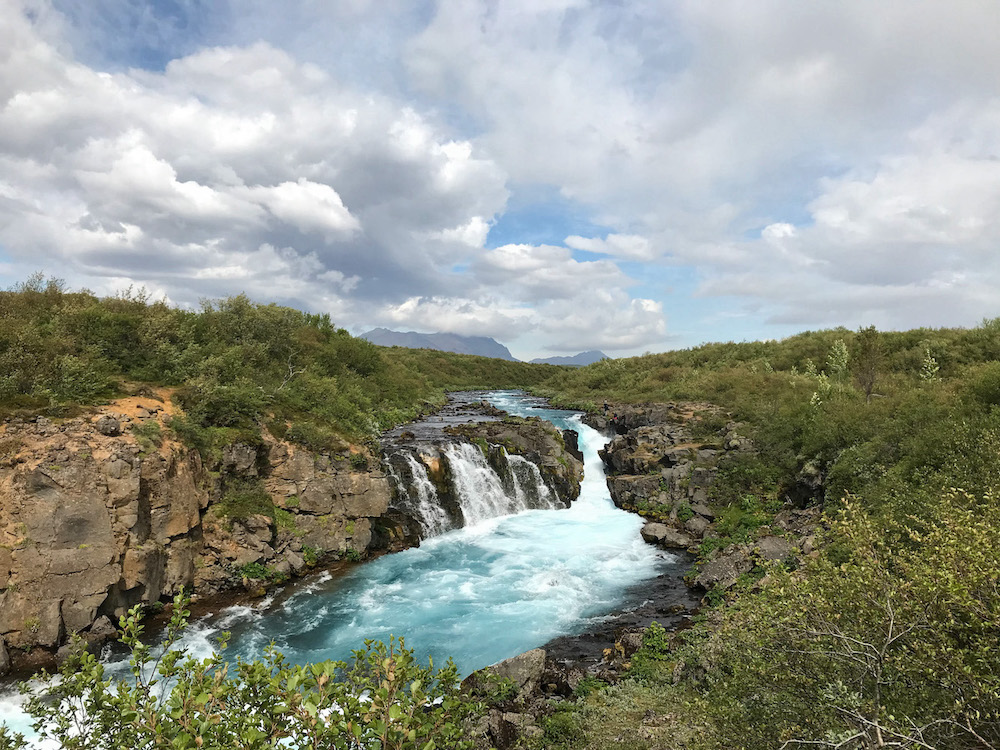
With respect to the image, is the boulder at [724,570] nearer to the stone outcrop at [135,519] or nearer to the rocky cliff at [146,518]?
the rocky cliff at [146,518]

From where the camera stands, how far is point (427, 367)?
3526 inches

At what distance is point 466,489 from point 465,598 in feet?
29.1

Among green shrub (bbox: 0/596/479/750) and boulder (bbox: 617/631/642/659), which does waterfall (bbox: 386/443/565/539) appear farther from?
green shrub (bbox: 0/596/479/750)

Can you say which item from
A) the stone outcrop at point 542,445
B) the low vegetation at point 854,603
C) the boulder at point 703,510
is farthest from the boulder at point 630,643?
the stone outcrop at point 542,445

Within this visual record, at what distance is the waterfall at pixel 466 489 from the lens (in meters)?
24.7

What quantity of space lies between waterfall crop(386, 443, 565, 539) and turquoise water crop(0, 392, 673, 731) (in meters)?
0.92

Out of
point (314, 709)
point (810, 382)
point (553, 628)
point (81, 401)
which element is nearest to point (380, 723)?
point (314, 709)

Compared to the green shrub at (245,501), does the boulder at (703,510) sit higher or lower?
lower

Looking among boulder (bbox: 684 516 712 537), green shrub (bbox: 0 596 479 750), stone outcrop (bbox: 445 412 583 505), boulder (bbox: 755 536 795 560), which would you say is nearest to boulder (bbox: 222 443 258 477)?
stone outcrop (bbox: 445 412 583 505)

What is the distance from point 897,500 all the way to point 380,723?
1581 cm

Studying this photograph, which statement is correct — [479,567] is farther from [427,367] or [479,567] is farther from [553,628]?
[427,367]

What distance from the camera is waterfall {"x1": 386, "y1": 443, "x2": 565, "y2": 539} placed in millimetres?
24719

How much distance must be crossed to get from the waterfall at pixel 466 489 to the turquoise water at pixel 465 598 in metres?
0.92

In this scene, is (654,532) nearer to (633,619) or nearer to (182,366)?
(633,619)
